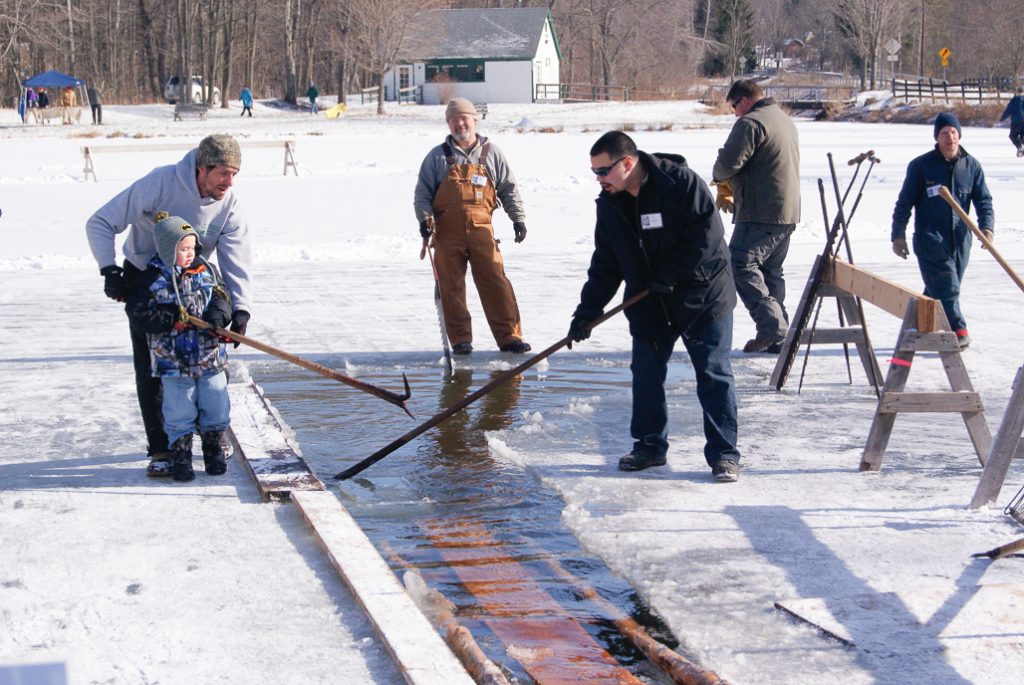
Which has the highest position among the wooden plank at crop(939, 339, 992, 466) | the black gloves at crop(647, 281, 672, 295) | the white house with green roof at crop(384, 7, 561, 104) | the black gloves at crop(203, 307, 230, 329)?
the white house with green roof at crop(384, 7, 561, 104)

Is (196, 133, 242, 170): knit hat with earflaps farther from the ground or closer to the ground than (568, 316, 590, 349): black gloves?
farther from the ground

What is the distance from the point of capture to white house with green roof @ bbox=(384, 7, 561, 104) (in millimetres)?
71500

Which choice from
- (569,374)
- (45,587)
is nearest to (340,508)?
(45,587)

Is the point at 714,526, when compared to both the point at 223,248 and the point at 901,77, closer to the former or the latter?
the point at 223,248

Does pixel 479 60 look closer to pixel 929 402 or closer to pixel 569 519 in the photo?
pixel 929 402

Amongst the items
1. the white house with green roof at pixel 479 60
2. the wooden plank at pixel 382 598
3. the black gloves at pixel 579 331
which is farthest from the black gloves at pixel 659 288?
the white house with green roof at pixel 479 60

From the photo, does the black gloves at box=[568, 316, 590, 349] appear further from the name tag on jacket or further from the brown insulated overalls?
the brown insulated overalls

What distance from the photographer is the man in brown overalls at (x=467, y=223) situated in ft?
27.5

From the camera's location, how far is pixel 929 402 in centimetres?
551

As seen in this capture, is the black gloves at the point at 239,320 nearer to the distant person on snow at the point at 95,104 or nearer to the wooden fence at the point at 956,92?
the distant person on snow at the point at 95,104

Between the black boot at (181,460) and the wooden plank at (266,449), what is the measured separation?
0.26m

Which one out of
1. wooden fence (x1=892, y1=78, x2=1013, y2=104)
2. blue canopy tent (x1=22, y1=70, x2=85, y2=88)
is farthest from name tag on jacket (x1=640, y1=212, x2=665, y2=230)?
blue canopy tent (x1=22, y1=70, x2=85, y2=88)

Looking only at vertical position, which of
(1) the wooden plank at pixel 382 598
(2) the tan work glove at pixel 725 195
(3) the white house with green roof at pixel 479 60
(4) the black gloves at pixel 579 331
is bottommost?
(1) the wooden plank at pixel 382 598

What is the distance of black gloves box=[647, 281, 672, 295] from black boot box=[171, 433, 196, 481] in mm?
2075
